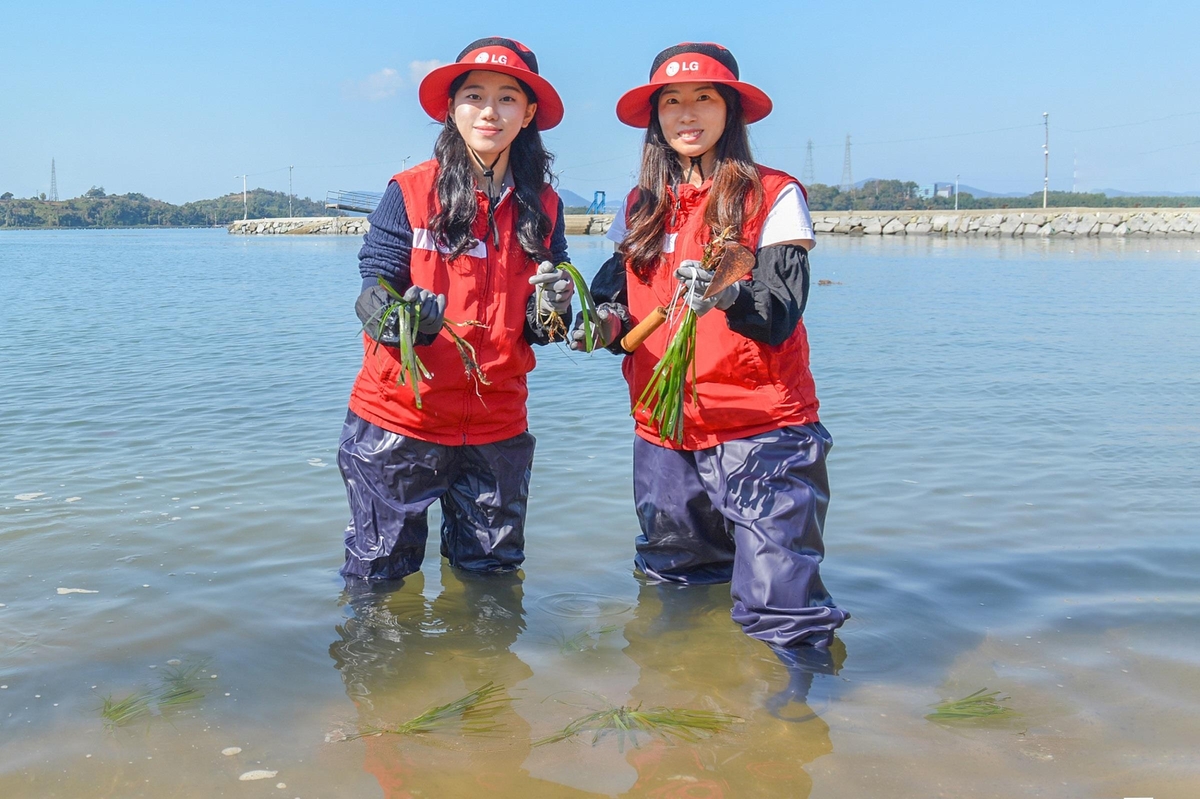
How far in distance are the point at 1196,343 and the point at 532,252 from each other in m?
10.8

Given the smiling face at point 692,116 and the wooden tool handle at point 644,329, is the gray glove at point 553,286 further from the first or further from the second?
the smiling face at point 692,116

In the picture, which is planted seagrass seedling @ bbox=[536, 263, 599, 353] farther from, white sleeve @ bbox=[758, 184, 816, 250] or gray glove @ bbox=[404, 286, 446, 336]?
white sleeve @ bbox=[758, 184, 816, 250]

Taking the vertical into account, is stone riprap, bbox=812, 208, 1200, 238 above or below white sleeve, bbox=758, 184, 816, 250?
Result: above

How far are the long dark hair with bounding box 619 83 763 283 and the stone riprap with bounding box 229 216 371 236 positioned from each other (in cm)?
7079

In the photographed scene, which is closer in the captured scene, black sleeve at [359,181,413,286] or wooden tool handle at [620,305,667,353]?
wooden tool handle at [620,305,667,353]

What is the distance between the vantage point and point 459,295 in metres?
3.43

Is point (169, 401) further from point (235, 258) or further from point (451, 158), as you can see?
point (235, 258)

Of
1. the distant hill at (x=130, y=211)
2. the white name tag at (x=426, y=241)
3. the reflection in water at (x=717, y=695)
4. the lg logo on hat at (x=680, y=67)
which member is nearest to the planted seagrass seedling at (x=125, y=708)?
the reflection in water at (x=717, y=695)

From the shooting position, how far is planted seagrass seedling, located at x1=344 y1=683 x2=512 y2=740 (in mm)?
3000

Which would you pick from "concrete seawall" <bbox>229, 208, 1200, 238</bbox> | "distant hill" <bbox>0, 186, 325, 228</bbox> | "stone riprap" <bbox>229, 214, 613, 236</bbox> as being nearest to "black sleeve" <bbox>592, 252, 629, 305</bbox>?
"concrete seawall" <bbox>229, 208, 1200, 238</bbox>

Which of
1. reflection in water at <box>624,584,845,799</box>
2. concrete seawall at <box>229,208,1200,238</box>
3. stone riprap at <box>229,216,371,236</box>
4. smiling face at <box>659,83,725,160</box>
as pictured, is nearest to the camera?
reflection in water at <box>624,584,845,799</box>

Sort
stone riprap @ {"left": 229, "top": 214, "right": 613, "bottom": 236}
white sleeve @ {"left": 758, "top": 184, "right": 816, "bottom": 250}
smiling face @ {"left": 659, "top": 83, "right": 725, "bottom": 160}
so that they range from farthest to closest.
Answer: stone riprap @ {"left": 229, "top": 214, "right": 613, "bottom": 236} → smiling face @ {"left": 659, "top": 83, "right": 725, "bottom": 160} → white sleeve @ {"left": 758, "top": 184, "right": 816, "bottom": 250}

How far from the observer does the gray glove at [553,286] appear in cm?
329

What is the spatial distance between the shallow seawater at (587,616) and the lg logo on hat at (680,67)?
1974mm
